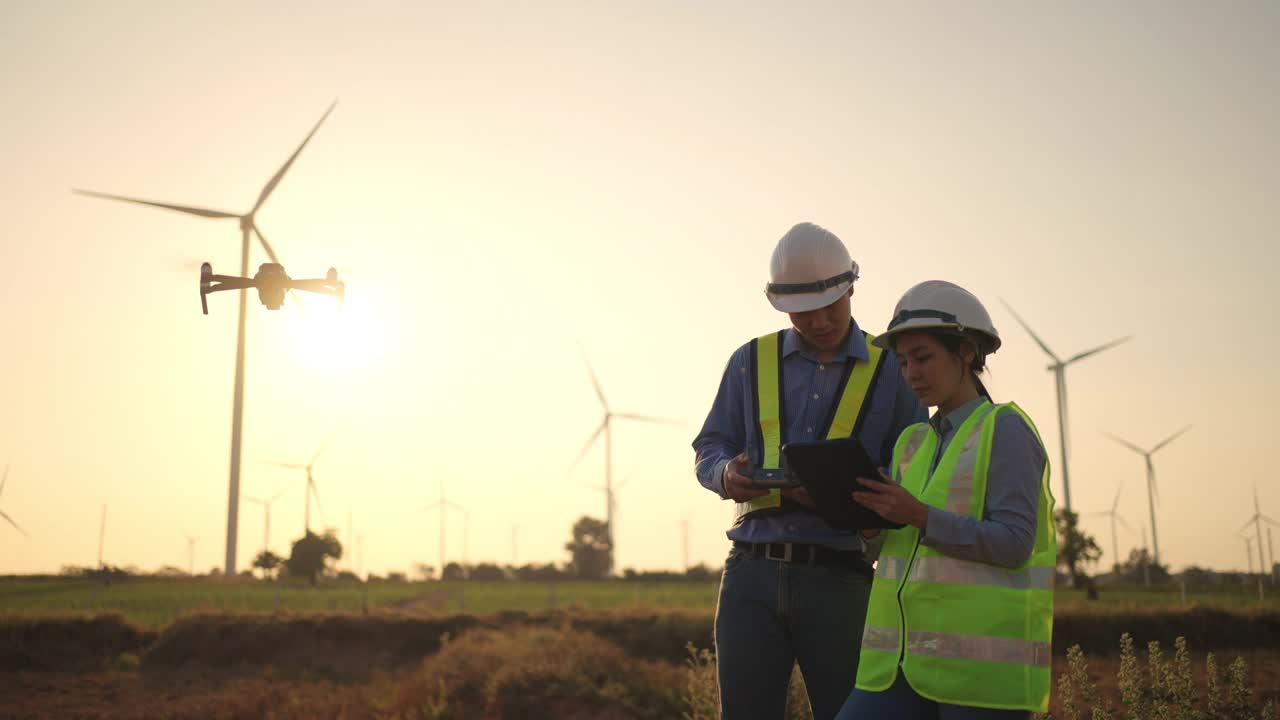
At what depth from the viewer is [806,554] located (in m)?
4.91

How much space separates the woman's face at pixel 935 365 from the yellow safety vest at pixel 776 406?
39.1 inches

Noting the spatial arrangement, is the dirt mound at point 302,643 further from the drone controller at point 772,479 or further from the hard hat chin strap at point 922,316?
the hard hat chin strap at point 922,316

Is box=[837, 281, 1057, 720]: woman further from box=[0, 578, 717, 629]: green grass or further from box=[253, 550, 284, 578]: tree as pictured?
box=[253, 550, 284, 578]: tree

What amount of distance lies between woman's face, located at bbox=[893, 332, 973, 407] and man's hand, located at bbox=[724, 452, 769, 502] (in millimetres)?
901

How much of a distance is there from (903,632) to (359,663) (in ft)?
78.5

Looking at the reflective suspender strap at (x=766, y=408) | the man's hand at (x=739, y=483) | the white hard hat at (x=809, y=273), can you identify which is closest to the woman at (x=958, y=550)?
the man's hand at (x=739, y=483)

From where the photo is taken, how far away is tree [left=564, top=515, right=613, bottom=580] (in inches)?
4176

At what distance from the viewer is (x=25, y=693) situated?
20.3 m

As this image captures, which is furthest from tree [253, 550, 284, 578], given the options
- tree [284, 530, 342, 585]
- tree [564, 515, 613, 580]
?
tree [564, 515, 613, 580]

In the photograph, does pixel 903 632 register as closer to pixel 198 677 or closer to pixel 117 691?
pixel 117 691

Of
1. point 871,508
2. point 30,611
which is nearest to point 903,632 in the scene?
point 871,508

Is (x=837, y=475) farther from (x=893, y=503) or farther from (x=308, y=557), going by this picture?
(x=308, y=557)

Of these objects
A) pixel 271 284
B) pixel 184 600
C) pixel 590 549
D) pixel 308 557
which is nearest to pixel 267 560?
pixel 308 557

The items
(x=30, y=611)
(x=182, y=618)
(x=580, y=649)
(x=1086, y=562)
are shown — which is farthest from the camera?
(x=1086, y=562)
